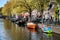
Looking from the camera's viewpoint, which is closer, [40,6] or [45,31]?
[45,31]

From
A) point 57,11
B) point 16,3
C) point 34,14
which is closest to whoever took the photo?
point 57,11

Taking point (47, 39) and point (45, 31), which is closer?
point (47, 39)

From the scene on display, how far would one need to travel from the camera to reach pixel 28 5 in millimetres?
67500

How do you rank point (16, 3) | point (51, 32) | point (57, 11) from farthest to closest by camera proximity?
1. point (16, 3)
2. point (57, 11)
3. point (51, 32)

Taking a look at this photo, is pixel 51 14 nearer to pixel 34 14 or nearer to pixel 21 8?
pixel 21 8

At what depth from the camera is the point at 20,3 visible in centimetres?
6969

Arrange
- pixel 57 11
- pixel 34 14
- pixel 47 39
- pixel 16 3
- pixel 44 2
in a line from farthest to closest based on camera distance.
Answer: pixel 34 14
pixel 16 3
pixel 57 11
pixel 44 2
pixel 47 39

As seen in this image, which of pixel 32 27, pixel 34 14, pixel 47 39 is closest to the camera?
pixel 47 39

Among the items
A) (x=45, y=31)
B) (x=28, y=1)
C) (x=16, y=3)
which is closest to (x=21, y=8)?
(x=16, y=3)

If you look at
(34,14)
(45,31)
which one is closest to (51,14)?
(34,14)

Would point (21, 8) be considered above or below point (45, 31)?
above

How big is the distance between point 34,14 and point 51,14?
70.8ft

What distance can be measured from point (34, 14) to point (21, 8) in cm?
1990

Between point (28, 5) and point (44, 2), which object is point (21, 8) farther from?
point (44, 2)
